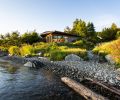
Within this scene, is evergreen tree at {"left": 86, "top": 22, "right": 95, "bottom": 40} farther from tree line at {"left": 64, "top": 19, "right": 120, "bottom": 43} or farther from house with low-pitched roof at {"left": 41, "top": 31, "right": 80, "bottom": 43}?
house with low-pitched roof at {"left": 41, "top": 31, "right": 80, "bottom": 43}

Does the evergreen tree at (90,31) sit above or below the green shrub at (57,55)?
above

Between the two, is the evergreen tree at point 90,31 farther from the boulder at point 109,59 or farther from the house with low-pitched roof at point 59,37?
the boulder at point 109,59

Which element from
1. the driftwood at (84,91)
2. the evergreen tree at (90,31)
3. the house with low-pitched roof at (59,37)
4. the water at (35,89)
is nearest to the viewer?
the driftwood at (84,91)

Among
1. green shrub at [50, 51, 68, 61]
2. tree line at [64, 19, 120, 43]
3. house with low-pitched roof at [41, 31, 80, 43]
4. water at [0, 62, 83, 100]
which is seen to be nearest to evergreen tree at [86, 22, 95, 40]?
tree line at [64, 19, 120, 43]

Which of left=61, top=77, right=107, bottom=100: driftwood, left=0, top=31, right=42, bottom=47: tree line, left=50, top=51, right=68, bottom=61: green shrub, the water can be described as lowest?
the water

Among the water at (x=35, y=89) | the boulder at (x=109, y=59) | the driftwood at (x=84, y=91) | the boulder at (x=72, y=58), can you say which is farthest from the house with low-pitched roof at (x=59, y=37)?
the driftwood at (x=84, y=91)

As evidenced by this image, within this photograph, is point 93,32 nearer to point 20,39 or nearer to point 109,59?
point 20,39

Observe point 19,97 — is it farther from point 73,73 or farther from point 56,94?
point 73,73

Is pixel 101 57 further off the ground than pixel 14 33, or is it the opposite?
pixel 14 33

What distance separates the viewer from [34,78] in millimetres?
20188

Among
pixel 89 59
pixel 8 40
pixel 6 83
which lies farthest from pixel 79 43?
pixel 6 83

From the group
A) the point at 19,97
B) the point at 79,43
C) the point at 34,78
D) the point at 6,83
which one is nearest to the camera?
the point at 19,97

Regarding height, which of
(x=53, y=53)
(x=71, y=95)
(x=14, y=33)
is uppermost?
(x=14, y=33)

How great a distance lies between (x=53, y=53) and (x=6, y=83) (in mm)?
15591
